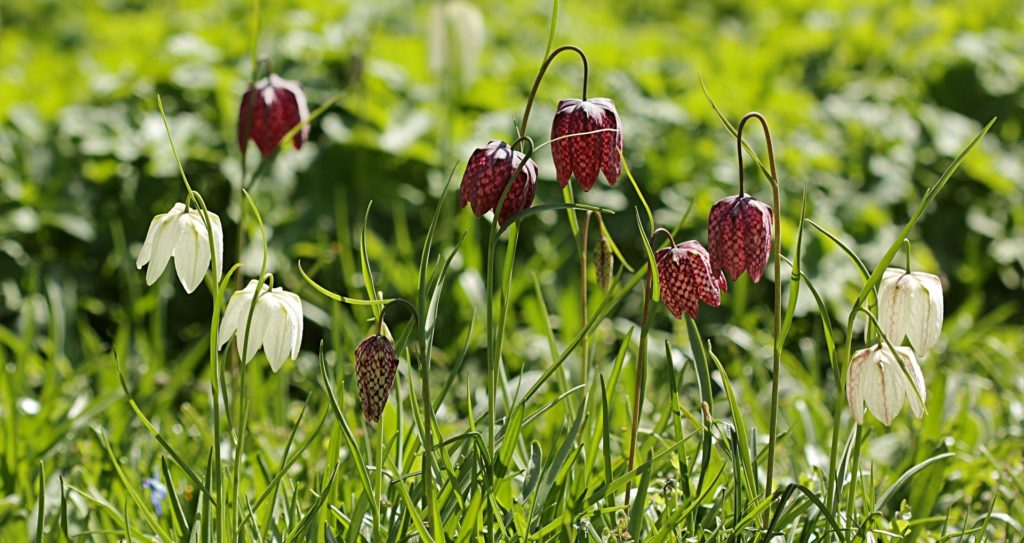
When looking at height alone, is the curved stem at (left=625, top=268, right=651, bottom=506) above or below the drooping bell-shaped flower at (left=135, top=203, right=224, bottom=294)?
Answer: below

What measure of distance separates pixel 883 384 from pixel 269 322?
0.76 m

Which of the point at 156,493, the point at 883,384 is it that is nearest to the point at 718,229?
the point at 883,384

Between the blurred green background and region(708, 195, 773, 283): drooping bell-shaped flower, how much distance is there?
1016 millimetres

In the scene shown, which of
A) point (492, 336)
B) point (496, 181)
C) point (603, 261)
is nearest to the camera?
point (496, 181)

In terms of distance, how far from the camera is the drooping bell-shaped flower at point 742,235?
1.54m

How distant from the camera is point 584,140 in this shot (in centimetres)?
155

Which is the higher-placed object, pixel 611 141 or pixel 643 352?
pixel 611 141

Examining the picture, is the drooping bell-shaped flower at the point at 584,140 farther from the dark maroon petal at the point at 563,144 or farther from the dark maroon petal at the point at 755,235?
the dark maroon petal at the point at 755,235

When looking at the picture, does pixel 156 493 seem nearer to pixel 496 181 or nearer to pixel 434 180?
pixel 496 181

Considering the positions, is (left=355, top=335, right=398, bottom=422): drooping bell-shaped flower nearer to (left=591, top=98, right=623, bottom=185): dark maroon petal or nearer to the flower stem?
the flower stem

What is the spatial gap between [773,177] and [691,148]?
197 cm

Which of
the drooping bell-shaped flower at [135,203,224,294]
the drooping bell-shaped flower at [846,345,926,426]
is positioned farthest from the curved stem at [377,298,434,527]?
the drooping bell-shaped flower at [846,345,926,426]

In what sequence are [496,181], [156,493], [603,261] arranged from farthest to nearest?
[156,493]
[603,261]
[496,181]

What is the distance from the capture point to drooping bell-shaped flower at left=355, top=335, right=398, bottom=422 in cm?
148
